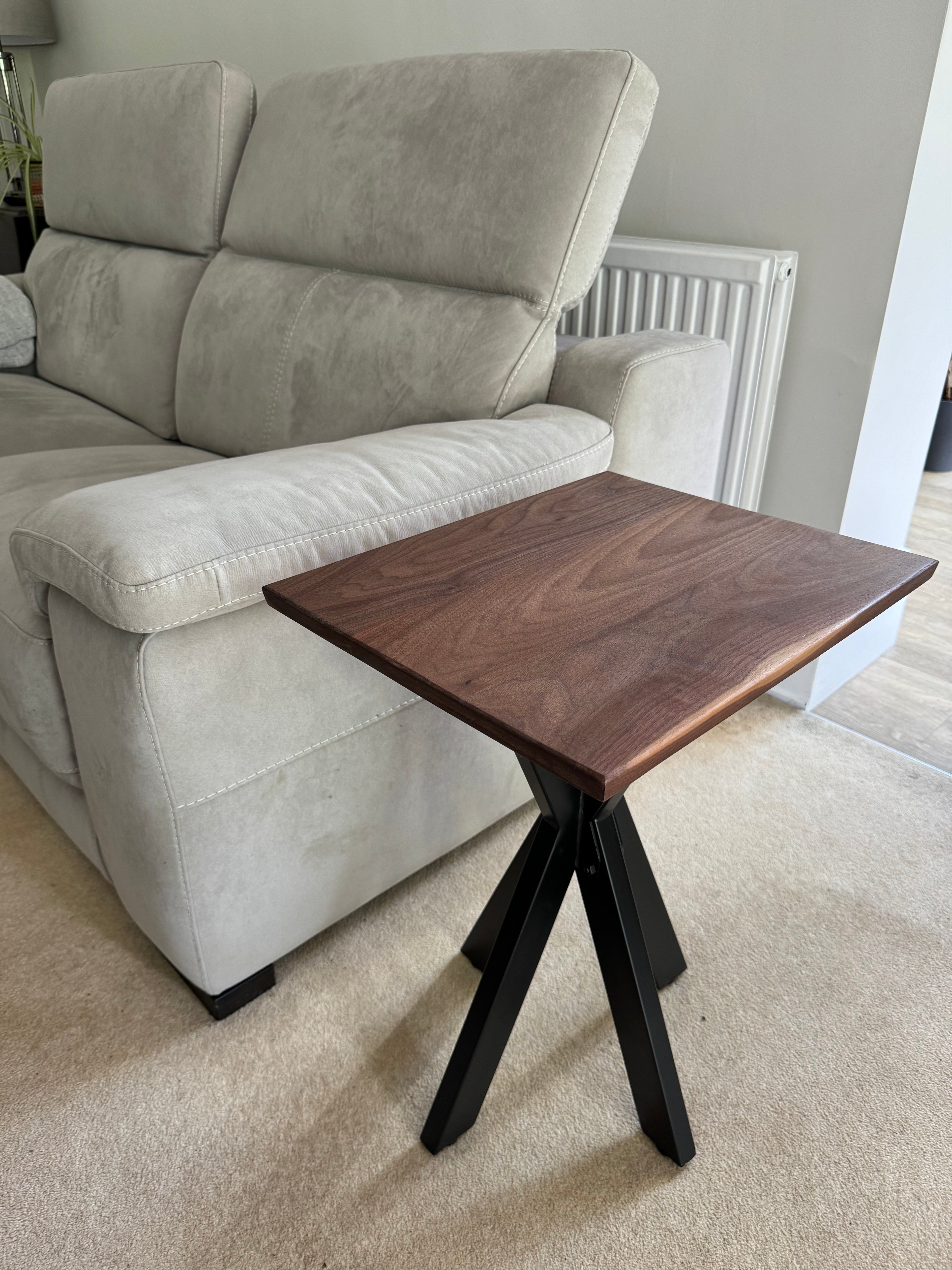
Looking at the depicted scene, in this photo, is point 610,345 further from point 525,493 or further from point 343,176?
point 343,176

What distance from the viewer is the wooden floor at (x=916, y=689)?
1.63 metres

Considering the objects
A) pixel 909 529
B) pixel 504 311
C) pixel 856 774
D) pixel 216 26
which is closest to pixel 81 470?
pixel 504 311

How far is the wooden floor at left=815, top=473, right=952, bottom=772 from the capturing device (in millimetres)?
1635

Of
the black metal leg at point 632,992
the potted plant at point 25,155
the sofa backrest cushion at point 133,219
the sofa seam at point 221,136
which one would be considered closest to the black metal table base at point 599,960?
the black metal leg at point 632,992

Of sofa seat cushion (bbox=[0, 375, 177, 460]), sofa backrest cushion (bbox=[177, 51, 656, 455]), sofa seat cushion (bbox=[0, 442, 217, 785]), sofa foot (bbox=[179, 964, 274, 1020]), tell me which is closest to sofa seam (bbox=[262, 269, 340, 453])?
sofa backrest cushion (bbox=[177, 51, 656, 455])

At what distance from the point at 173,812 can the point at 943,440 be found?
2.63m

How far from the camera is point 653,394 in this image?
127cm

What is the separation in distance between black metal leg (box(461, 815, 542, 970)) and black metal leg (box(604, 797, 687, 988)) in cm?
10

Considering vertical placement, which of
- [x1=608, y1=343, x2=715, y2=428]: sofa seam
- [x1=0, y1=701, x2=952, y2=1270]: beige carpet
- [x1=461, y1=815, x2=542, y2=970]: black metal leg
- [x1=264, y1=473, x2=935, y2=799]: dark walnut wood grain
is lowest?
[x1=0, y1=701, x2=952, y2=1270]: beige carpet

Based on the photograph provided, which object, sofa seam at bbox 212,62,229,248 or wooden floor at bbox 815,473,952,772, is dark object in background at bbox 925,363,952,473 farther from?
sofa seam at bbox 212,62,229,248

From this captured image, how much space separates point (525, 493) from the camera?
1099 millimetres

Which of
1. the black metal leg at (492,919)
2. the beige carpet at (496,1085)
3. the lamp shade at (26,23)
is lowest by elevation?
the beige carpet at (496,1085)

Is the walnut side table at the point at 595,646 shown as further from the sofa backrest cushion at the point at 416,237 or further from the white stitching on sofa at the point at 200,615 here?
the sofa backrest cushion at the point at 416,237

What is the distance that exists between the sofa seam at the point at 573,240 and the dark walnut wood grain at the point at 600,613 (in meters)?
0.32
